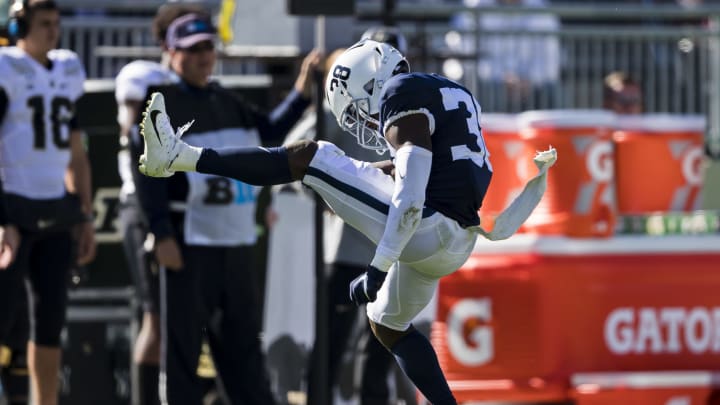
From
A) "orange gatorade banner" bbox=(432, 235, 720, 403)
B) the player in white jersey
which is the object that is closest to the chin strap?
"orange gatorade banner" bbox=(432, 235, 720, 403)

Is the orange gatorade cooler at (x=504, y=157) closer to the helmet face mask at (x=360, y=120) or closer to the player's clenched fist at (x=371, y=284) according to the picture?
the helmet face mask at (x=360, y=120)

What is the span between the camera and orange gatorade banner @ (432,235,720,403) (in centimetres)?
852

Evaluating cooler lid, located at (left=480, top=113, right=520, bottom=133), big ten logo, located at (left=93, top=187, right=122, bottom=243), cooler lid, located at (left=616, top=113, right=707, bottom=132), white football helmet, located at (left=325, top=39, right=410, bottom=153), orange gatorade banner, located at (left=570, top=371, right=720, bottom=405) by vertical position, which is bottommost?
orange gatorade banner, located at (left=570, top=371, right=720, bottom=405)

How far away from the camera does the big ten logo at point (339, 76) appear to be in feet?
20.2

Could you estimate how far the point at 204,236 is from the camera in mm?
7480

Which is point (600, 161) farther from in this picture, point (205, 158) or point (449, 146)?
point (205, 158)

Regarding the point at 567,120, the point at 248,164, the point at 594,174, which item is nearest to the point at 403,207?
the point at 248,164

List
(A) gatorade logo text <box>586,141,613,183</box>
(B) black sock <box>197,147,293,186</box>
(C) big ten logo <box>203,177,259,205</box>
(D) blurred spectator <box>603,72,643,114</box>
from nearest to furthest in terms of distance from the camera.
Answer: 1. (B) black sock <box>197,147,293,186</box>
2. (C) big ten logo <box>203,177,259,205</box>
3. (A) gatorade logo text <box>586,141,613,183</box>
4. (D) blurred spectator <box>603,72,643,114</box>

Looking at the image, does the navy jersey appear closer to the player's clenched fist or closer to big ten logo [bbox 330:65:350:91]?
big ten logo [bbox 330:65:350:91]

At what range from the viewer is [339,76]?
244 inches

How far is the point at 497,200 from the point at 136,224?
199 centimetres

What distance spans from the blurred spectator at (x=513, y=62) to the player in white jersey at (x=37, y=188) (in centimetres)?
392

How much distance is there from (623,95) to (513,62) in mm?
1136

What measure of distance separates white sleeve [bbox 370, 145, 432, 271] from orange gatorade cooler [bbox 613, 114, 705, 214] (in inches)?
134
